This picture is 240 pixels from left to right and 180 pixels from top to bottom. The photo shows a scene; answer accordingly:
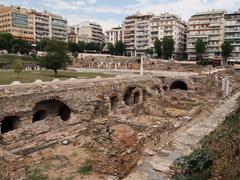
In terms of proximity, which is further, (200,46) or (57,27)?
(57,27)

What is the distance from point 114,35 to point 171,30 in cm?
2951

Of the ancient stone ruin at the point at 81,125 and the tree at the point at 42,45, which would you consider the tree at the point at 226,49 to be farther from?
the tree at the point at 42,45

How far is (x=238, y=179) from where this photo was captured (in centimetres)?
691

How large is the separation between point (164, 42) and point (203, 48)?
8871mm

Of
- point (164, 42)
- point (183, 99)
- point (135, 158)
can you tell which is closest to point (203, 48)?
point (164, 42)

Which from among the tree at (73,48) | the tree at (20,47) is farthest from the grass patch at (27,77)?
the tree at (73,48)

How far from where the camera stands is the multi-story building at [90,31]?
114m

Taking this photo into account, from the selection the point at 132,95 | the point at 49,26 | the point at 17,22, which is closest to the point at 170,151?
the point at 132,95

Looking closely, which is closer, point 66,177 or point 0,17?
point 66,177

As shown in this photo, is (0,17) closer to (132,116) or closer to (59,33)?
(59,33)

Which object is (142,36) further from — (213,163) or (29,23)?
(213,163)

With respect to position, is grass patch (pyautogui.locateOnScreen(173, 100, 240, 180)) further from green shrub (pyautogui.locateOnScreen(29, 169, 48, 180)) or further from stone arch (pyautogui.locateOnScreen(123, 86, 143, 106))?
stone arch (pyautogui.locateOnScreen(123, 86, 143, 106))

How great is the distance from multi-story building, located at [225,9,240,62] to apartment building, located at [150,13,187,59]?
13.4 metres

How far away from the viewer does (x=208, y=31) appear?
75625 mm
